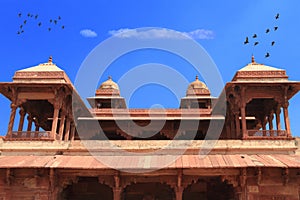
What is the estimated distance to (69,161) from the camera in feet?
43.2

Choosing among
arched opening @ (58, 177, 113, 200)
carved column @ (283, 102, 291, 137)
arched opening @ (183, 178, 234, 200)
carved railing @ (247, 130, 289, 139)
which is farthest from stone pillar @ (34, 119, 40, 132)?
carved column @ (283, 102, 291, 137)

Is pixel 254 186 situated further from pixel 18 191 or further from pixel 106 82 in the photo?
pixel 106 82

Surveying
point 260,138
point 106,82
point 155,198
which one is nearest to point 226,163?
point 260,138

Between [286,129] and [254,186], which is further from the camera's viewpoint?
[286,129]

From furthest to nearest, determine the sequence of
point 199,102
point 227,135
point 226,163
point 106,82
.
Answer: point 106,82 < point 199,102 < point 227,135 < point 226,163

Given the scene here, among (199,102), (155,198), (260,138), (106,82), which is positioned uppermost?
(106,82)

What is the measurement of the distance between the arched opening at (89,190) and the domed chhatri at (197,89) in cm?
1309

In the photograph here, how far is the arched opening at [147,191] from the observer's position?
1541 cm

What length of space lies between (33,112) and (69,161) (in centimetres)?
758

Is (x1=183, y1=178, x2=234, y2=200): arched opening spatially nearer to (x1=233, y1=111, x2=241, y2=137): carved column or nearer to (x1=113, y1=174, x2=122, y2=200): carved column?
(x1=233, y1=111, x2=241, y2=137): carved column

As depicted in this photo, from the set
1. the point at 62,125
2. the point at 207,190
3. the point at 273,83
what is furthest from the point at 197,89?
the point at 62,125

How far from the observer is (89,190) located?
614 inches

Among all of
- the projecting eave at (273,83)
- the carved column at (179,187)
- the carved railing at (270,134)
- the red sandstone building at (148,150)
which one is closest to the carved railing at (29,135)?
the red sandstone building at (148,150)

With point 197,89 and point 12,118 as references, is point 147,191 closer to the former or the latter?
point 12,118
